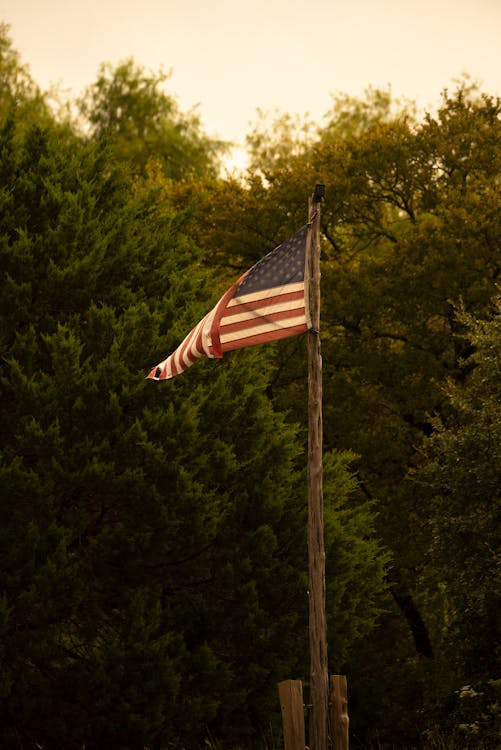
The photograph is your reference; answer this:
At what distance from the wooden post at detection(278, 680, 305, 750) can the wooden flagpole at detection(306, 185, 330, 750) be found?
15.4 inches

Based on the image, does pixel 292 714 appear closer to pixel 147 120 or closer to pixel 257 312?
pixel 257 312

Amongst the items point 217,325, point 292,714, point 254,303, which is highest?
point 254,303

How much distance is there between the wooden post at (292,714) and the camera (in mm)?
8719

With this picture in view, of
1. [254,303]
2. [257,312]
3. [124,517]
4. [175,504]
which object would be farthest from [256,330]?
[124,517]

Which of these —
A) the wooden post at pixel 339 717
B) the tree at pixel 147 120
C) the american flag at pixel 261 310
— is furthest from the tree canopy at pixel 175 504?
the tree at pixel 147 120

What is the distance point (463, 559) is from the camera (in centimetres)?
1605

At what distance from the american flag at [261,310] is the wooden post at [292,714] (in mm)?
3376

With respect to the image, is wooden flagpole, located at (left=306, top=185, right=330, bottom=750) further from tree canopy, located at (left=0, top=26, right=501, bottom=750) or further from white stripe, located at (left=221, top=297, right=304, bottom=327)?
tree canopy, located at (left=0, top=26, right=501, bottom=750)

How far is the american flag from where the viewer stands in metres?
9.62

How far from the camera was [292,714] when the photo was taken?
874 centimetres

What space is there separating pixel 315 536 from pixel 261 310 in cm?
246

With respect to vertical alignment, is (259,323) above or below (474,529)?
above

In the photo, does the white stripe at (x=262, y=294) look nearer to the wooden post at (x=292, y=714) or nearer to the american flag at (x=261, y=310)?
the american flag at (x=261, y=310)

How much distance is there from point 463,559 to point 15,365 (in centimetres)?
839
